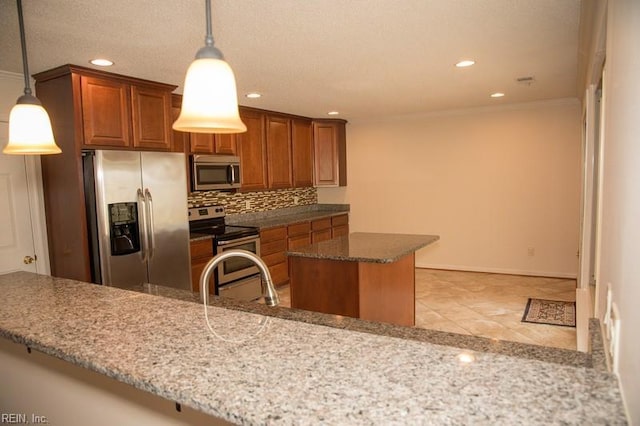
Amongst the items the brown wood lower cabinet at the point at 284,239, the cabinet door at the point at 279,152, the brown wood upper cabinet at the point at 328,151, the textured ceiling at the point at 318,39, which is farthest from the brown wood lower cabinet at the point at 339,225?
the textured ceiling at the point at 318,39

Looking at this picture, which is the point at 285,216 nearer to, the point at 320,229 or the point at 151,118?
the point at 320,229

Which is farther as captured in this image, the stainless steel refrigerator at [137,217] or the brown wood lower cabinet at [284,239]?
the brown wood lower cabinet at [284,239]

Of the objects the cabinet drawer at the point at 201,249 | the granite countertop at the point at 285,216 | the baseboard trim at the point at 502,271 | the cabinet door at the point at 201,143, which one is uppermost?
the cabinet door at the point at 201,143

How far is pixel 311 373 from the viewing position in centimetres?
89

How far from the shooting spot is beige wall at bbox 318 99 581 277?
17.4 ft

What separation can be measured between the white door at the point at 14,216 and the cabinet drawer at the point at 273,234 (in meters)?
2.27

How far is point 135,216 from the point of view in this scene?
3.40 meters

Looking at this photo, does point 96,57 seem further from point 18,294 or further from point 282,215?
point 282,215

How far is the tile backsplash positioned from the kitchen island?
1.98 metres

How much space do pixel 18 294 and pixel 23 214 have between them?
2.00 metres

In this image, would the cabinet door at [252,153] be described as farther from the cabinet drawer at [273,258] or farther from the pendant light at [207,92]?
the pendant light at [207,92]

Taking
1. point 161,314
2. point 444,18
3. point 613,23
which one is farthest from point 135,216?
point 613,23

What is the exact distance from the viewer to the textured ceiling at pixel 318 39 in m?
2.15

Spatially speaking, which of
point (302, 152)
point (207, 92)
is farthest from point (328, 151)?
point (207, 92)
